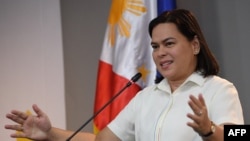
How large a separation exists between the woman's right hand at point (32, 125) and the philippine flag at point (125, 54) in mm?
691

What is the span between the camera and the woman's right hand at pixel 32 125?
1.91 metres

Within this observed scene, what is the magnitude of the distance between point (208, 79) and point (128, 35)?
0.90 meters

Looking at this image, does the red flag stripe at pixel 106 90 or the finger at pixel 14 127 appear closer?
the finger at pixel 14 127

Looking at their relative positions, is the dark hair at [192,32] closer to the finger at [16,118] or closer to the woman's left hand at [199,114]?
the woman's left hand at [199,114]

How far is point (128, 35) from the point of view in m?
2.59

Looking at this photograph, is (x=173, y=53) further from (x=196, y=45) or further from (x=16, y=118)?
(x=16, y=118)

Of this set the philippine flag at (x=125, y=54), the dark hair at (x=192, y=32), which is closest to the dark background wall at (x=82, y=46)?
the philippine flag at (x=125, y=54)

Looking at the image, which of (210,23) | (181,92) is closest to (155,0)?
(210,23)

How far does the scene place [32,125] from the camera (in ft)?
6.36

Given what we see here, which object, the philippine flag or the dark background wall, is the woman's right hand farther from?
the dark background wall

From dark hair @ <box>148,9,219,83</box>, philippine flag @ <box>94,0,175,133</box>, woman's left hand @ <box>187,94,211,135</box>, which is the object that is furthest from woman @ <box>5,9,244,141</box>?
philippine flag @ <box>94,0,175,133</box>

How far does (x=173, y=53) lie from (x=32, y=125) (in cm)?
72

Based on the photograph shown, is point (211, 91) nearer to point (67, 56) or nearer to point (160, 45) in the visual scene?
point (160, 45)

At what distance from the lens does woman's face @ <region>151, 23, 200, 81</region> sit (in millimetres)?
1812
